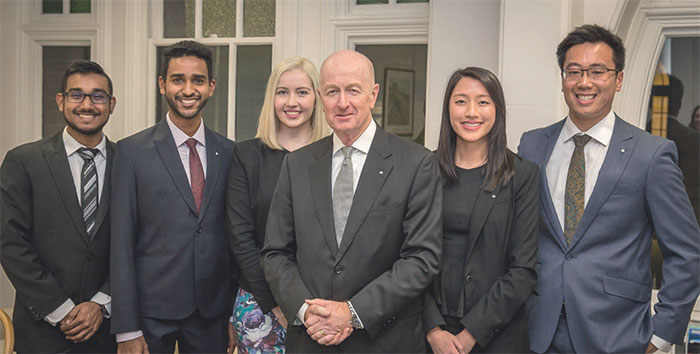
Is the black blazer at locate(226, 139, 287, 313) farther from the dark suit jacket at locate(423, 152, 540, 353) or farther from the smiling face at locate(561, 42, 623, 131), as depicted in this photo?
the smiling face at locate(561, 42, 623, 131)

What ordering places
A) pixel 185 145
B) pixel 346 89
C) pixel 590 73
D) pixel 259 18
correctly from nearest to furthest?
pixel 346 89 < pixel 590 73 < pixel 185 145 < pixel 259 18

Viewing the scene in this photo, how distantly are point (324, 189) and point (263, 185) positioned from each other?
47 centimetres

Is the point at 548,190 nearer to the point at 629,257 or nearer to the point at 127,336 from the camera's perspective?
the point at 629,257

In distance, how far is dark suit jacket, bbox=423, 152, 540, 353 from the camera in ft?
7.18

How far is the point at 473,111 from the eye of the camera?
2.24m

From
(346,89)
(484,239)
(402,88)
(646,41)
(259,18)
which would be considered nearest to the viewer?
(346,89)

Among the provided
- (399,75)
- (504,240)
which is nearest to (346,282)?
(504,240)

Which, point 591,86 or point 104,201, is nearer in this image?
point 591,86

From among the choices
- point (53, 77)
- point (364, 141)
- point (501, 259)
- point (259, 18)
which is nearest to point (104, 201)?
point (364, 141)

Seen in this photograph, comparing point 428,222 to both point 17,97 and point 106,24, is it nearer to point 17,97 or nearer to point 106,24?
point 106,24

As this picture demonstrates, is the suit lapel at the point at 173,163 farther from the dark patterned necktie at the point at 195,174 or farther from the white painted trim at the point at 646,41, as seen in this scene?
the white painted trim at the point at 646,41

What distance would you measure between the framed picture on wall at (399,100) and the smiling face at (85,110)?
1664mm

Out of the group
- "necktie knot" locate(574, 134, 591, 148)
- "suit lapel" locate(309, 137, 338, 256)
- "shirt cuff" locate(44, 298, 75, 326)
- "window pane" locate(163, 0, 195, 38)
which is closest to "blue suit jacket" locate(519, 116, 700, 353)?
"necktie knot" locate(574, 134, 591, 148)

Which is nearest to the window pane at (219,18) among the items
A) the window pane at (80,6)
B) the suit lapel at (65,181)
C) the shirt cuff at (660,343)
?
the window pane at (80,6)
